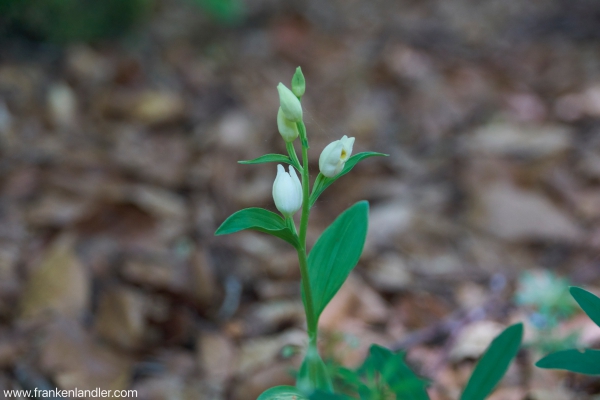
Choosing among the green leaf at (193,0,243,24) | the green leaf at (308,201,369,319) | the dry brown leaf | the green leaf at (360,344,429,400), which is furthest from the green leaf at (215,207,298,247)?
the green leaf at (193,0,243,24)

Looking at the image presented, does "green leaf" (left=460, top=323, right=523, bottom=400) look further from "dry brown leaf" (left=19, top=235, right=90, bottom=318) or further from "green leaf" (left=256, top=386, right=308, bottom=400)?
"dry brown leaf" (left=19, top=235, right=90, bottom=318)

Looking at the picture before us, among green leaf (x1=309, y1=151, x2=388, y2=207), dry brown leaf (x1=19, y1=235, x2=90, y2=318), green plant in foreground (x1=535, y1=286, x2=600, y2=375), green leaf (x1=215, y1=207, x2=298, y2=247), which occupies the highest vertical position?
dry brown leaf (x1=19, y1=235, x2=90, y2=318)

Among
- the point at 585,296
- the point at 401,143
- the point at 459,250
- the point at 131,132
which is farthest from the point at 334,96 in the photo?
the point at 585,296

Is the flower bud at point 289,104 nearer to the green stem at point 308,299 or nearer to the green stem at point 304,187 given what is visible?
the green stem at point 304,187

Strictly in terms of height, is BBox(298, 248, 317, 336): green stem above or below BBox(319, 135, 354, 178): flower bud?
below

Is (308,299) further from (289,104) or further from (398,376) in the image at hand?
(289,104)

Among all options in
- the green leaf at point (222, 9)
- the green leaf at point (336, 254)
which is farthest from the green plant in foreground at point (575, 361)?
the green leaf at point (222, 9)
